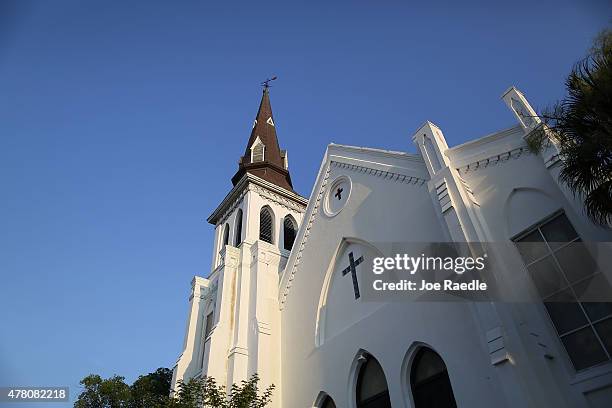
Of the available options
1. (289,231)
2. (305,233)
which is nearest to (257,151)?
(289,231)

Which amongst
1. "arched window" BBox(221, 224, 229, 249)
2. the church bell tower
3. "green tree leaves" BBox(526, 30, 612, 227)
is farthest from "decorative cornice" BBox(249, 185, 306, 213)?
"green tree leaves" BBox(526, 30, 612, 227)

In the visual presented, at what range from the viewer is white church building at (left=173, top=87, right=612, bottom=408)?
747 cm

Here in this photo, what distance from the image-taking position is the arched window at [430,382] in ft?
29.6

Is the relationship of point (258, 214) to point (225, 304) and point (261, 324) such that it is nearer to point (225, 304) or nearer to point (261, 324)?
point (225, 304)

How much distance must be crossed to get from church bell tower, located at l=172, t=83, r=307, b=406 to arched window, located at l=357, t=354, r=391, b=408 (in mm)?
3657

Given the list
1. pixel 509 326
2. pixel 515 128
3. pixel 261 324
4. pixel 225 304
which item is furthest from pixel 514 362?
pixel 225 304

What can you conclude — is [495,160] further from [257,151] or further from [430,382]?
[257,151]

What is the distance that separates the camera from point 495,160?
10102mm

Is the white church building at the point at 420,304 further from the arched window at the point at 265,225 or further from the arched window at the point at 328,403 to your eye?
the arched window at the point at 265,225

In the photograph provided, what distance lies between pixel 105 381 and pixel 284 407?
11489 millimetres

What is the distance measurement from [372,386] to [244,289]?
7346mm

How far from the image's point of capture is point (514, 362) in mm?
7035

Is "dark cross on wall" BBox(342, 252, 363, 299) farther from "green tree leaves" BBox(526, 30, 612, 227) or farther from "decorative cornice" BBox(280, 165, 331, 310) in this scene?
"green tree leaves" BBox(526, 30, 612, 227)

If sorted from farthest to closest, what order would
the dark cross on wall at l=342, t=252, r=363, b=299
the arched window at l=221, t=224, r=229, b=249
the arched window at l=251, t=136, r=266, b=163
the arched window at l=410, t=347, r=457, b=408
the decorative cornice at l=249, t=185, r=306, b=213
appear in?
the arched window at l=251, t=136, r=266, b=163, the arched window at l=221, t=224, r=229, b=249, the decorative cornice at l=249, t=185, r=306, b=213, the dark cross on wall at l=342, t=252, r=363, b=299, the arched window at l=410, t=347, r=457, b=408
